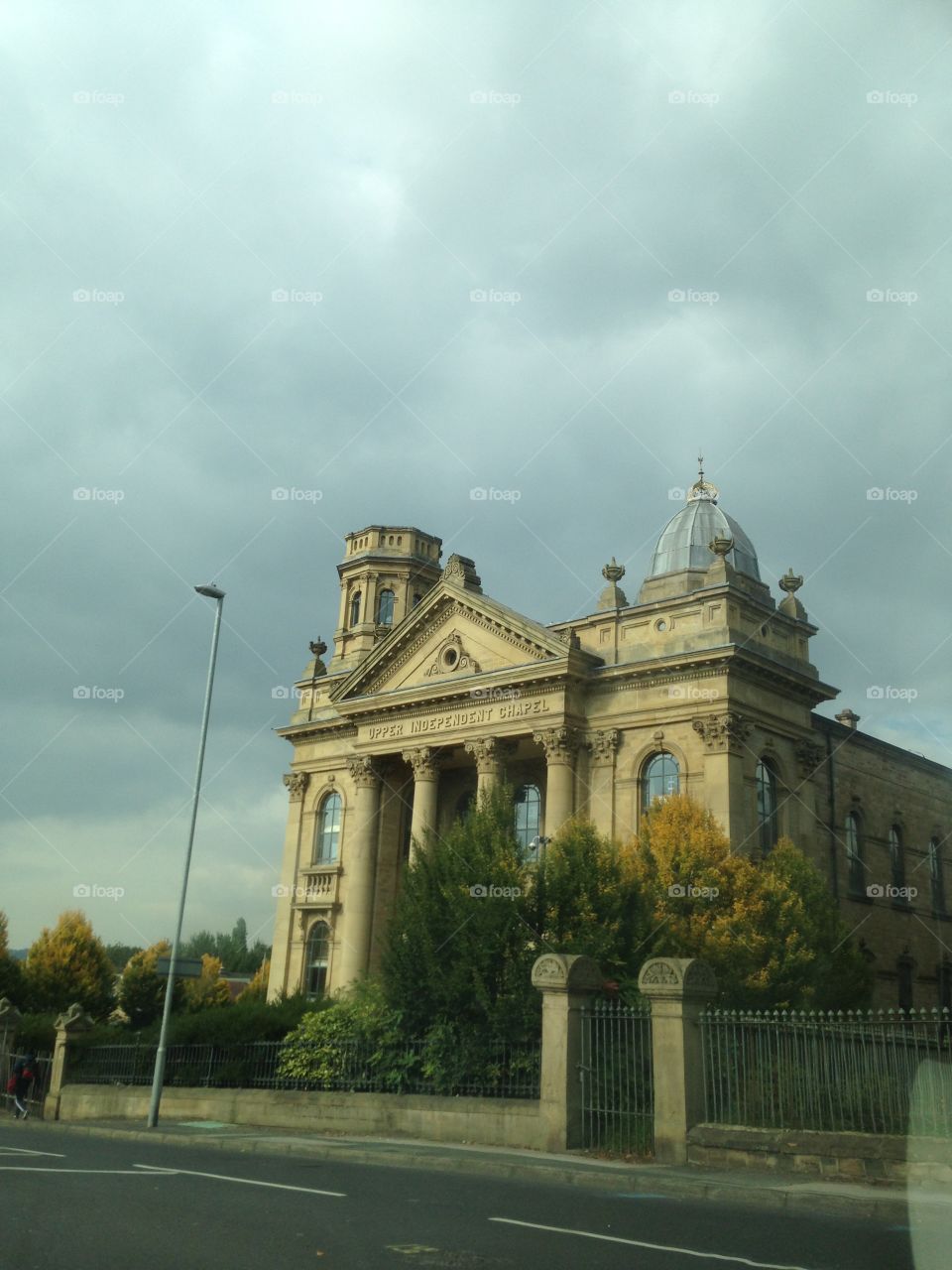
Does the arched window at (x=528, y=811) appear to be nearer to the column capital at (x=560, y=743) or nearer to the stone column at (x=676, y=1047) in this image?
the column capital at (x=560, y=743)

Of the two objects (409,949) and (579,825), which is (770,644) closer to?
(579,825)

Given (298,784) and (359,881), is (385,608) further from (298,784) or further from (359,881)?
(359,881)

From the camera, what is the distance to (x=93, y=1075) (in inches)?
1249

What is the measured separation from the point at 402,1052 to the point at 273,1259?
52.3 ft

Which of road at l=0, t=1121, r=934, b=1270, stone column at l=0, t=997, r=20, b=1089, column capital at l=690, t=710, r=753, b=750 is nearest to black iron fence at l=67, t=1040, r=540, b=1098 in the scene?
stone column at l=0, t=997, r=20, b=1089

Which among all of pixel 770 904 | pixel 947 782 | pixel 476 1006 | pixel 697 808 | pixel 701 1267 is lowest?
pixel 701 1267

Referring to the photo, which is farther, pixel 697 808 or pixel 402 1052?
pixel 697 808

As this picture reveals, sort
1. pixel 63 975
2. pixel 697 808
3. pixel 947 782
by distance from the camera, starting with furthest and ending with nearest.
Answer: pixel 63 975 → pixel 947 782 → pixel 697 808

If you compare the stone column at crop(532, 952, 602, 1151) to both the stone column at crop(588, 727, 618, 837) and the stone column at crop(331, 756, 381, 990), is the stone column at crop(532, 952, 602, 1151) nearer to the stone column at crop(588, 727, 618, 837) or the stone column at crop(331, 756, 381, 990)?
the stone column at crop(588, 727, 618, 837)

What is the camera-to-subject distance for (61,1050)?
3105 centimetres

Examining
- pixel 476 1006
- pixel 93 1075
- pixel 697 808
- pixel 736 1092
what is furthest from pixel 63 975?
pixel 736 1092

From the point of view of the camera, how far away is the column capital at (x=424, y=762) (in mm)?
42125

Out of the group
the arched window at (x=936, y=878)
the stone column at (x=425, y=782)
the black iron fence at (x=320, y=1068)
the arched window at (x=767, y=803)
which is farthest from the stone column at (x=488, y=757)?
the arched window at (x=936, y=878)

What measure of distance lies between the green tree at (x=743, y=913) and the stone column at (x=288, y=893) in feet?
65.8
